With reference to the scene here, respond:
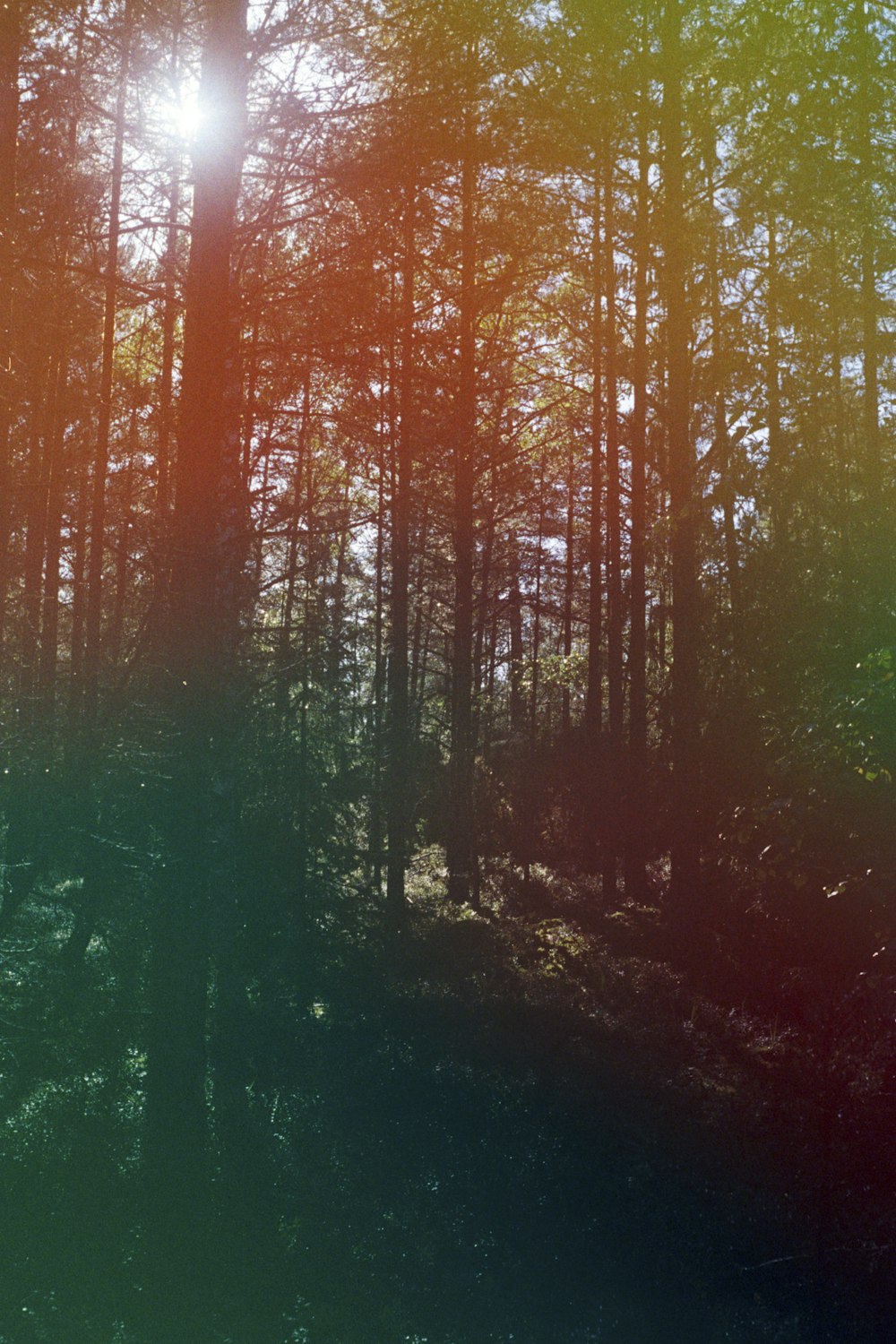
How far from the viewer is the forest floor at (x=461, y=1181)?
5.51 metres

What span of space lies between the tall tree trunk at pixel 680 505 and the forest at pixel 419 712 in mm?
69

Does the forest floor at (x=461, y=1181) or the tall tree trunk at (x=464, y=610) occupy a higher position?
the tall tree trunk at (x=464, y=610)

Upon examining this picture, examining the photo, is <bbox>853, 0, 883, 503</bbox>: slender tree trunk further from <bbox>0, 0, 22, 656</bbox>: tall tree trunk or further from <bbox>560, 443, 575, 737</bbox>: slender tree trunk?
<bbox>0, 0, 22, 656</bbox>: tall tree trunk

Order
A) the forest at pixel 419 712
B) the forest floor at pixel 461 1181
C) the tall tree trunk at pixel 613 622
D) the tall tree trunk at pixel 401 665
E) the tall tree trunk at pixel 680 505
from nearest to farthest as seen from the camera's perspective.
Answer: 1. the forest floor at pixel 461 1181
2. the forest at pixel 419 712
3. the tall tree trunk at pixel 680 505
4. the tall tree trunk at pixel 401 665
5. the tall tree trunk at pixel 613 622

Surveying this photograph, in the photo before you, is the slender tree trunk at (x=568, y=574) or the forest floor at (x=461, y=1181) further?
the slender tree trunk at (x=568, y=574)

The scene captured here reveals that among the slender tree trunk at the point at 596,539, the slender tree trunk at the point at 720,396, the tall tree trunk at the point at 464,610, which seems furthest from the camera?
the slender tree trunk at the point at 596,539

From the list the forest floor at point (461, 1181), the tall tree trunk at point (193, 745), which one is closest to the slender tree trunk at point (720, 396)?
the forest floor at point (461, 1181)

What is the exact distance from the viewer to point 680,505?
1148 cm

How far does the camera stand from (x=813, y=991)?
900cm

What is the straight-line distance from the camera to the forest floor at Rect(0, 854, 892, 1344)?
18.1 ft

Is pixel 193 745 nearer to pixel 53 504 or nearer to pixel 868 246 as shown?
pixel 53 504

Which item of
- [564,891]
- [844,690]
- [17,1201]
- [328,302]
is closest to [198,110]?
[328,302]

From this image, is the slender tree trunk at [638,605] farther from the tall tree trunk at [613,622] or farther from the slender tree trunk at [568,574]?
the slender tree trunk at [568,574]

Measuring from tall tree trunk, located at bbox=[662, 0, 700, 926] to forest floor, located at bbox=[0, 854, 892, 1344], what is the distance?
1.64 meters
